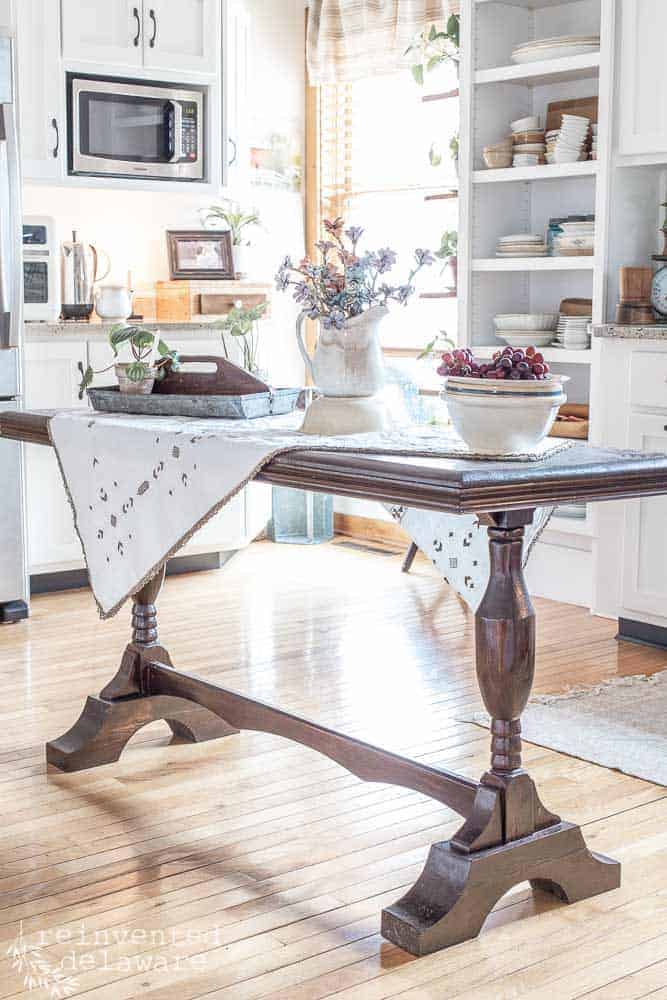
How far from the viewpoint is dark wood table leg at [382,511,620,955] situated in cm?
226

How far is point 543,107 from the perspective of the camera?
5.05m

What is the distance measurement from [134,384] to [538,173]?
2.33 m

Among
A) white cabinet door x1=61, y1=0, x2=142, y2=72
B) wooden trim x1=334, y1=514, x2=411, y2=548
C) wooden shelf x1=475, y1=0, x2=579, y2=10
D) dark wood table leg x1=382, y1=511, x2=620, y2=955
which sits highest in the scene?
wooden shelf x1=475, y1=0, x2=579, y2=10

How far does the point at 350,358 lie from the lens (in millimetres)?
2570

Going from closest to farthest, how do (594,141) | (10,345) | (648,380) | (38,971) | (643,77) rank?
(38,971) → (648,380) → (643,77) → (10,345) → (594,141)

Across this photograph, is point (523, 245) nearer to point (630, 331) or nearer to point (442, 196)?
point (630, 331)

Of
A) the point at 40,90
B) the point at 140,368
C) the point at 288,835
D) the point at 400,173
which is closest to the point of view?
the point at 288,835

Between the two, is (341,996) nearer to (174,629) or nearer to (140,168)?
(174,629)

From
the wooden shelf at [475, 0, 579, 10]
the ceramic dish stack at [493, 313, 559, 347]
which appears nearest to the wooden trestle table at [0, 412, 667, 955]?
the ceramic dish stack at [493, 313, 559, 347]

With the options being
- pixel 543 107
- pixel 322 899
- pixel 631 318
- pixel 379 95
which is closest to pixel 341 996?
pixel 322 899

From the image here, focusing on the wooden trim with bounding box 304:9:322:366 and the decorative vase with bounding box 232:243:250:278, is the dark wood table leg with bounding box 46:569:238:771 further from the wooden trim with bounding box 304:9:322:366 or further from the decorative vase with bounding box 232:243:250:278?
the wooden trim with bounding box 304:9:322:366

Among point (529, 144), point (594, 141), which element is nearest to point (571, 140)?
point (594, 141)

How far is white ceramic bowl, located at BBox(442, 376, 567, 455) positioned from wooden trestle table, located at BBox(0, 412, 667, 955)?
0.22ft

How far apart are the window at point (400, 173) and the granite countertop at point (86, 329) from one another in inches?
41.9
